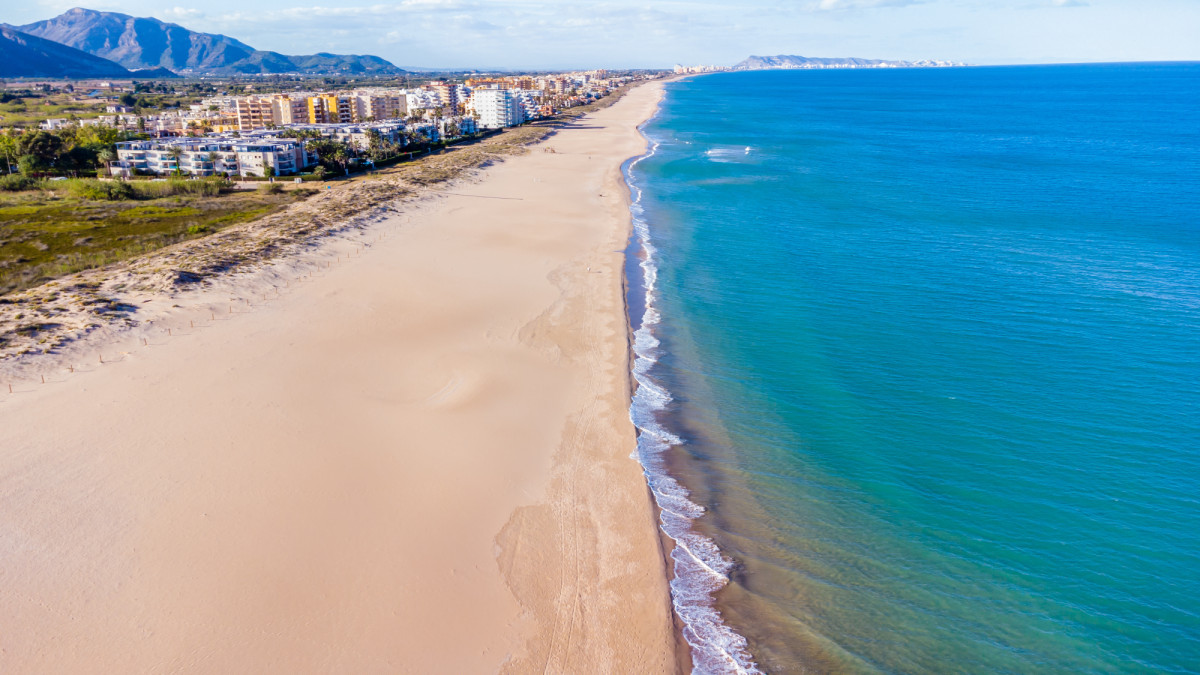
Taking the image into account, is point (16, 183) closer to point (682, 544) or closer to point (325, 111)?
point (325, 111)

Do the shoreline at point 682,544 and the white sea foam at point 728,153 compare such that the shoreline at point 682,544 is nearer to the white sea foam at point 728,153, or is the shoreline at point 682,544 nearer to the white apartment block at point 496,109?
the white sea foam at point 728,153

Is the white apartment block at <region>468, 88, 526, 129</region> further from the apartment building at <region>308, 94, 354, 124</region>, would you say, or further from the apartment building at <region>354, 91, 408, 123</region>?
the apartment building at <region>308, 94, 354, 124</region>

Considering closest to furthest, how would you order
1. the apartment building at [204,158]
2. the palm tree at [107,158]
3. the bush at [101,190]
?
the bush at [101,190] < the palm tree at [107,158] < the apartment building at [204,158]

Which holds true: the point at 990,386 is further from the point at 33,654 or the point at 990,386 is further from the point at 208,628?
the point at 33,654

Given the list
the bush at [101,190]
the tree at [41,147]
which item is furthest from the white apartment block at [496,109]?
the bush at [101,190]

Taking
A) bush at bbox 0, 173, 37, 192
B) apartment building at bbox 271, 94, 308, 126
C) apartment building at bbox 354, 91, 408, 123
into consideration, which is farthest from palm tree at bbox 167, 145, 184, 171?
apartment building at bbox 354, 91, 408, 123

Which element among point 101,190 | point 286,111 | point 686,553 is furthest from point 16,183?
point 686,553
